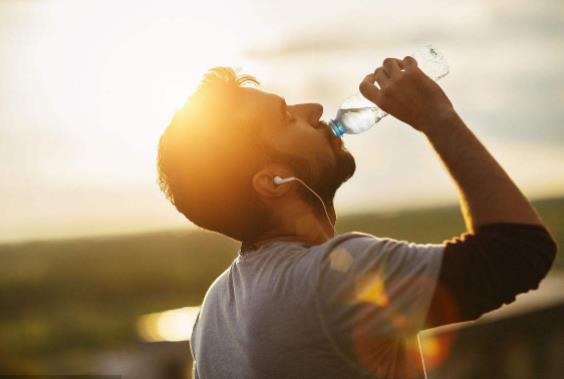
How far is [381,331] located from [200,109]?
31.3 inches

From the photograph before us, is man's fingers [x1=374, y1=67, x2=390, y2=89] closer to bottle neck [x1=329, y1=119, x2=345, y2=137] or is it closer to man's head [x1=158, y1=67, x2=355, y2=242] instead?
man's head [x1=158, y1=67, x2=355, y2=242]

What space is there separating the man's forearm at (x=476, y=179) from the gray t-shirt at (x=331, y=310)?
12 cm

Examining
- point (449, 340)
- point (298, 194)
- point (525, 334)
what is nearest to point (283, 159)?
point (298, 194)

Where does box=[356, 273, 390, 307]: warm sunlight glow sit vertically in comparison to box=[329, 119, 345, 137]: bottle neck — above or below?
below

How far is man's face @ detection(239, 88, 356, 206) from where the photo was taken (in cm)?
229

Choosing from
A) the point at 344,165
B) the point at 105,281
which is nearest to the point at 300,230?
the point at 344,165

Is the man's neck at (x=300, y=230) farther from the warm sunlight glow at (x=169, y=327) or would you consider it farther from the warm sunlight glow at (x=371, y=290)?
the warm sunlight glow at (x=169, y=327)

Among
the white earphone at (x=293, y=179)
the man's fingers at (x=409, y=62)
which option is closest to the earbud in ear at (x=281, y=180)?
the white earphone at (x=293, y=179)

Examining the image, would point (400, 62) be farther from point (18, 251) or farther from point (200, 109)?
point (18, 251)

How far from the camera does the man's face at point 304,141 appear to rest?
229 centimetres

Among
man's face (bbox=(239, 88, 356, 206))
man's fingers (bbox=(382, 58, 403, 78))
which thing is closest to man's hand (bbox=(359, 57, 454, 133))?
man's fingers (bbox=(382, 58, 403, 78))

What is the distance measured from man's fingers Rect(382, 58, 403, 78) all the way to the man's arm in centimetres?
18

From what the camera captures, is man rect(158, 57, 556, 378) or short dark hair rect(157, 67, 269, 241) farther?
short dark hair rect(157, 67, 269, 241)

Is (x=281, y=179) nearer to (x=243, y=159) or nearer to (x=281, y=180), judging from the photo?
(x=281, y=180)
